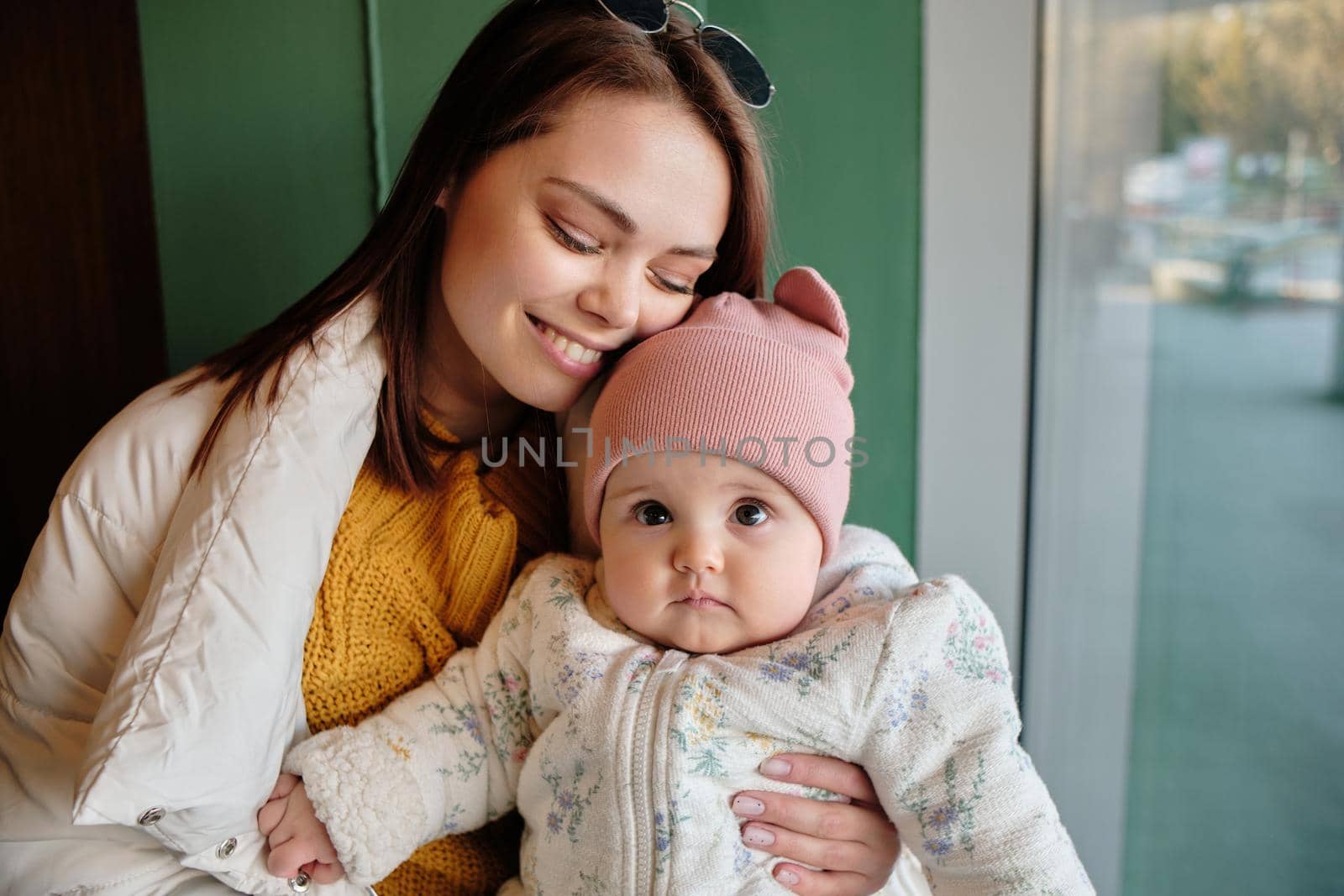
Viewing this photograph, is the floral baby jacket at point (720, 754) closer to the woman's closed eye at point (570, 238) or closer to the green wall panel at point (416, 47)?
the woman's closed eye at point (570, 238)

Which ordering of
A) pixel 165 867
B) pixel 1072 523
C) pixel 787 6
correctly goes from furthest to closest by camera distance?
pixel 1072 523
pixel 787 6
pixel 165 867

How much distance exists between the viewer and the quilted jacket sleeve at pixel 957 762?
0.99 m

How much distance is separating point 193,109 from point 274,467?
859mm

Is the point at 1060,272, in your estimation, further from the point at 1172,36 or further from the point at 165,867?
the point at 165,867

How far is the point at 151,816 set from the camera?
0.99m

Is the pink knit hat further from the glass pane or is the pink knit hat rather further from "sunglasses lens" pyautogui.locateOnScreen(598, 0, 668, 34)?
the glass pane

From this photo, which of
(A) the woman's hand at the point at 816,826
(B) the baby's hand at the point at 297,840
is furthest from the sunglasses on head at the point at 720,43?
(B) the baby's hand at the point at 297,840

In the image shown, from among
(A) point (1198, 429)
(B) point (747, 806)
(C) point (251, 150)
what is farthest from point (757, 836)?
Result: (C) point (251, 150)

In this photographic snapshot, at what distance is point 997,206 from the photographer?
1.67m

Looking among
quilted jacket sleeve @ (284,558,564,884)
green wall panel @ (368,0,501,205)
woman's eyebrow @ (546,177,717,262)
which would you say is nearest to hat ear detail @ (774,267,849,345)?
woman's eyebrow @ (546,177,717,262)

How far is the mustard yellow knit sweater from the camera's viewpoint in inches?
48.9

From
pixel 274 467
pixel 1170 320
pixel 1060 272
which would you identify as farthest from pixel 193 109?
pixel 1170 320

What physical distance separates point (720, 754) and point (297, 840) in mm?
484

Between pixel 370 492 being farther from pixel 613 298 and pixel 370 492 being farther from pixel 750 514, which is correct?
pixel 750 514
